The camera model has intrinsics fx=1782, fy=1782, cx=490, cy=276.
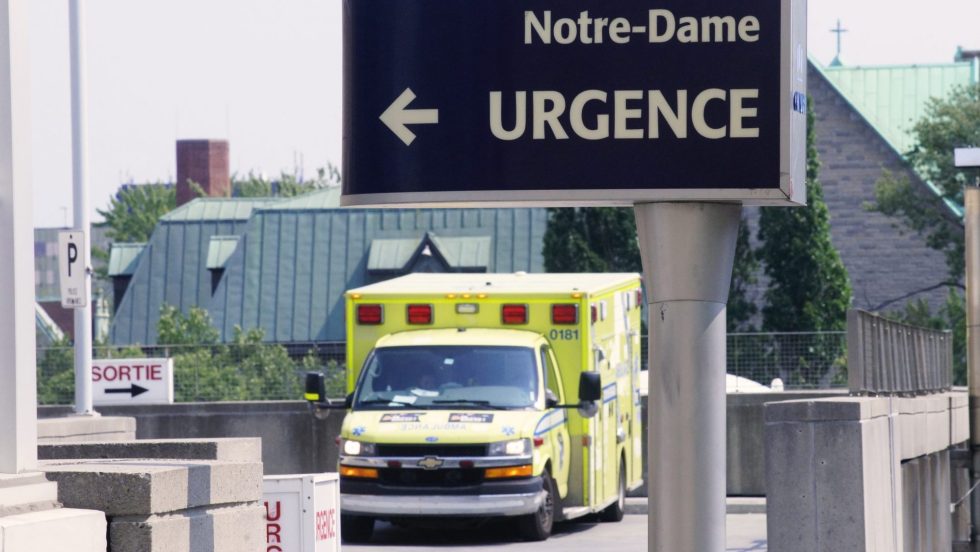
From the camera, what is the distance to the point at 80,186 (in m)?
17.5

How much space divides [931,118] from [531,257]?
16.6 m

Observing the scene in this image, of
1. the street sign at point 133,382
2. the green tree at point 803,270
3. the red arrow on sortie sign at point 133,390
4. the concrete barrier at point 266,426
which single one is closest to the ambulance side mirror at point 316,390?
the concrete barrier at point 266,426

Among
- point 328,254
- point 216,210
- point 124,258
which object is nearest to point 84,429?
point 328,254

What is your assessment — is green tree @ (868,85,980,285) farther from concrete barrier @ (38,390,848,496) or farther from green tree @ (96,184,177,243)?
green tree @ (96,184,177,243)

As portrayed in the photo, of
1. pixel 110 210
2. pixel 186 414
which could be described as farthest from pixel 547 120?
pixel 110 210

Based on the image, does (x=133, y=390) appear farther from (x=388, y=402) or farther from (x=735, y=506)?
(x=735, y=506)

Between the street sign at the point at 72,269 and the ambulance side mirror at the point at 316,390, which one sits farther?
the ambulance side mirror at the point at 316,390

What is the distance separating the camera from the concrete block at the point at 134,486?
4.92 meters

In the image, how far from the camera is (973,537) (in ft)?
47.0

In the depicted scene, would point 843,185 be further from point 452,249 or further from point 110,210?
point 110,210

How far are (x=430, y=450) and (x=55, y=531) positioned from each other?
39.5ft

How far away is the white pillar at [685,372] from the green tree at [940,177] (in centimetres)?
4180

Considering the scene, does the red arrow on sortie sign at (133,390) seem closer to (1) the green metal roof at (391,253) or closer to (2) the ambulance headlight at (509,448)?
(2) the ambulance headlight at (509,448)

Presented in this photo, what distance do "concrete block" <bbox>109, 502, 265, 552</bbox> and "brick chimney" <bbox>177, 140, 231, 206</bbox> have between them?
296 ft
